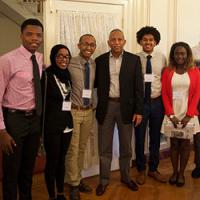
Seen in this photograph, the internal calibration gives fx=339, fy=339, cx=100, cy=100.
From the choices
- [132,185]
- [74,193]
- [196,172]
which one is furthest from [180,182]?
[74,193]

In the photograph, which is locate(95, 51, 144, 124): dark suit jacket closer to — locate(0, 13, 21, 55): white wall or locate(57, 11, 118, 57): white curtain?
locate(57, 11, 118, 57): white curtain

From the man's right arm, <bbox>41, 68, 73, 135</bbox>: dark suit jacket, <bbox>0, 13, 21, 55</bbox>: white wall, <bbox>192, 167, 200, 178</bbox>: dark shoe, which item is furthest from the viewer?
<bbox>0, 13, 21, 55</bbox>: white wall

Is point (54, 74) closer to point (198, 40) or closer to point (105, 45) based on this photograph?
point (105, 45)

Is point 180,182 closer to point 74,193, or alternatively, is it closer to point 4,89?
point 74,193

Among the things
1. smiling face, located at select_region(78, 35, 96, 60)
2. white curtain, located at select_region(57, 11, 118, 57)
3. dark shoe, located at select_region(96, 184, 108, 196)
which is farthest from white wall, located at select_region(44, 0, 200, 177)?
dark shoe, located at select_region(96, 184, 108, 196)

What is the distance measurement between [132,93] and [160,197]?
1.03 m

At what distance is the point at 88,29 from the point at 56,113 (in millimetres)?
1172

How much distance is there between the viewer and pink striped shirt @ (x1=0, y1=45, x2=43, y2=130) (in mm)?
2322

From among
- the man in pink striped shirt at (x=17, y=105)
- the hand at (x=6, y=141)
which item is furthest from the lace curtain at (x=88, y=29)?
the hand at (x=6, y=141)

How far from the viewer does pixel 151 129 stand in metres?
3.61

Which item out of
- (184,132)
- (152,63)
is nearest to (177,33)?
(152,63)

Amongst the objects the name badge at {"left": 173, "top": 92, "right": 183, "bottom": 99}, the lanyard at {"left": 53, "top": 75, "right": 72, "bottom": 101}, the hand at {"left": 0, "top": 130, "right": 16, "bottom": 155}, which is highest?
the lanyard at {"left": 53, "top": 75, "right": 72, "bottom": 101}

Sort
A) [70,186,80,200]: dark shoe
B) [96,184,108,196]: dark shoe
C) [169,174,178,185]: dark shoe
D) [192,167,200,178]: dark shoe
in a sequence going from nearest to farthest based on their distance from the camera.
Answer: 1. [70,186,80,200]: dark shoe
2. [96,184,108,196]: dark shoe
3. [169,174,178,185]: dark shoe
4. [192,167,200,178]: dark shoe

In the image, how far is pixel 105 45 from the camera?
3.68 metres
